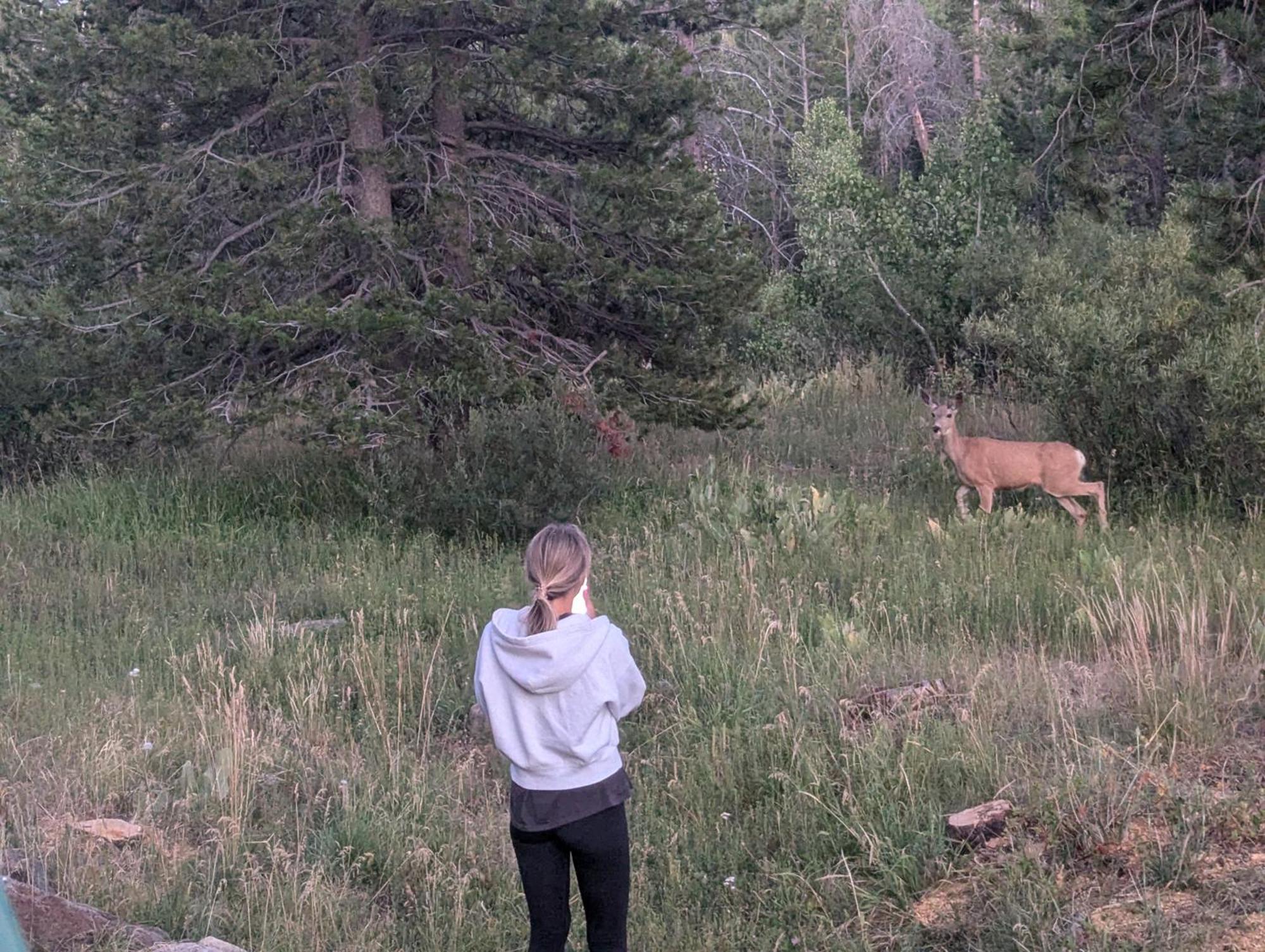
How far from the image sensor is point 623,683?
13.4ft

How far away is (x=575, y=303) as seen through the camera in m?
13.0

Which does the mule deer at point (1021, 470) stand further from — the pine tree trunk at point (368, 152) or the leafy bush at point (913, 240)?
the leafy bush at point (913, 240)

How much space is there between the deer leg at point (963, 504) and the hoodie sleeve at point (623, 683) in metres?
7.12

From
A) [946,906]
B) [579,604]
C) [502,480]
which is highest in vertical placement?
[579,604]

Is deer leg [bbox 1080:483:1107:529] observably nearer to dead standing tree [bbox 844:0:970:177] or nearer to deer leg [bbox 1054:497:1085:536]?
deer leg [bbox 1054:497:1085:536]

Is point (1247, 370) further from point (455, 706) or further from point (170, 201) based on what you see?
point (170, 201)

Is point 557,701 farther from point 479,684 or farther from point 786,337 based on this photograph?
point 786,337

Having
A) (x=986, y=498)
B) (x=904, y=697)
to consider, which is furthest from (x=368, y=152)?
(x=904, y=697)

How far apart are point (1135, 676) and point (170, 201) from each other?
9134 millimetres

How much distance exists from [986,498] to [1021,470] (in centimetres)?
41

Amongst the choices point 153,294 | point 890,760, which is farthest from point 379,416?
point 890,760

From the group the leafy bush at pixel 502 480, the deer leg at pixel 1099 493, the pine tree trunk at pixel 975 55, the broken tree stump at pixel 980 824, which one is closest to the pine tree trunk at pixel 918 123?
the pine tree trunk at pixel 975 55

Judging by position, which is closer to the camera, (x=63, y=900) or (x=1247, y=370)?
(x=63, y=900)

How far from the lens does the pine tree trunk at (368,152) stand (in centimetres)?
1212
